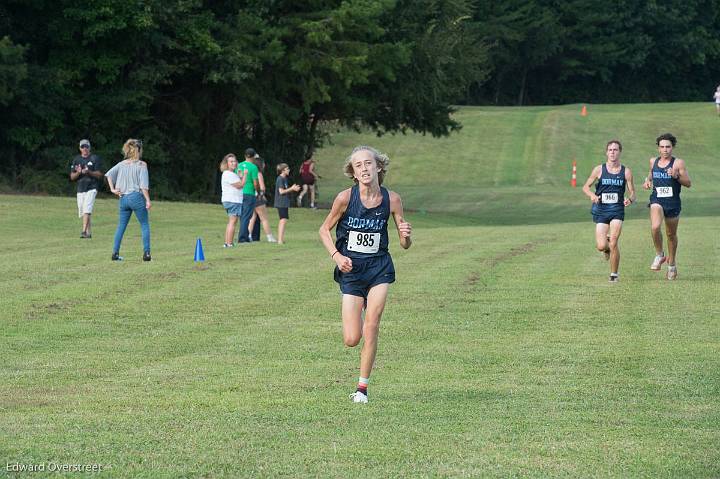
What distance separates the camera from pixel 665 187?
64.2 feet

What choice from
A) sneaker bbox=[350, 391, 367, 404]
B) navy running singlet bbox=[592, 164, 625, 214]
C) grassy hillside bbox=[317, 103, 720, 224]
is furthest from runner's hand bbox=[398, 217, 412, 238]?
grassy hillside bbox=[317, 103, 720, 224]

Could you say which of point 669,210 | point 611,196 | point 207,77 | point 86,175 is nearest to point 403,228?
point 611,196

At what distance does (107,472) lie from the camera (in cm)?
740

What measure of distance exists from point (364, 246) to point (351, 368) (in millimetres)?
2319

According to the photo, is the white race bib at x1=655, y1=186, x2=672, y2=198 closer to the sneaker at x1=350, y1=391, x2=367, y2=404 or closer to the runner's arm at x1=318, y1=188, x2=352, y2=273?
the runner's arm at x1=318, y1=188, x2=352, y2=273

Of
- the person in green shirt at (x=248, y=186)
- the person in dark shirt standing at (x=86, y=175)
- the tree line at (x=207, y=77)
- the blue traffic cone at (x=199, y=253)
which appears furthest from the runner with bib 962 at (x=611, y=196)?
the tree line at (x=207, y=77)

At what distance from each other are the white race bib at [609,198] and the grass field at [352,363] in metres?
1.22

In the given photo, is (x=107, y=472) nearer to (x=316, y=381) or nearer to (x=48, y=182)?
(x=316, y=381)

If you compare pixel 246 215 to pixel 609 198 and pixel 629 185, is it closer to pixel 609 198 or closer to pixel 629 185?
pixel 609 198

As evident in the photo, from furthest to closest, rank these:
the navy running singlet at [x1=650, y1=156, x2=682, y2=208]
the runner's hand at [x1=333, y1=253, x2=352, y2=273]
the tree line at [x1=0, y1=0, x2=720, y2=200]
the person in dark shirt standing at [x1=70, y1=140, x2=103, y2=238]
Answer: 1. the tree line at [x1=0, y1=0, x2=720, y2=200]
2. the person in dark shirt standing at [x1=70, y1=140, x2=103, y2=238]
3. the navy running singlet at [x1=650, y1=156, x2=682, y2=208]
4. the runner's hand at [x1=333, y1=253, x2=352, y2=273]

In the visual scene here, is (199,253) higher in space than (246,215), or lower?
lower

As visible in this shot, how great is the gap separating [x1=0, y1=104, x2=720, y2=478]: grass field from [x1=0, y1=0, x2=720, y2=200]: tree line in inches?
591

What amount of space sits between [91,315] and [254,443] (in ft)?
25.8

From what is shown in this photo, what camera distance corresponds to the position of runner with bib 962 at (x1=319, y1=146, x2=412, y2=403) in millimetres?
9953
